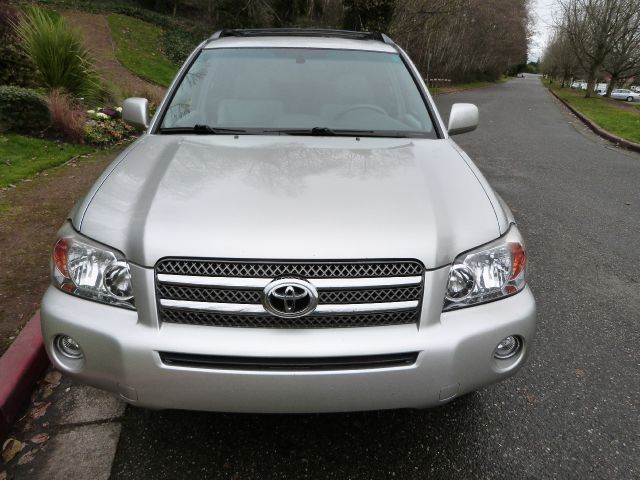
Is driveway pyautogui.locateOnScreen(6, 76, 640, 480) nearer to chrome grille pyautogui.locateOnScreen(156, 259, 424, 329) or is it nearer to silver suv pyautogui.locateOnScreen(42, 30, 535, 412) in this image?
silver suv pyautogui.locateOnScreen(42, 30, 535, 412)

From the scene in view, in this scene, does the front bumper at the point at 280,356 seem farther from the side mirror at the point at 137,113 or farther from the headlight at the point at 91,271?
the side mirror at the point at 137,113

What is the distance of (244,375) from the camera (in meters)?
1.67

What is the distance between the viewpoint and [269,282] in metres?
1.70

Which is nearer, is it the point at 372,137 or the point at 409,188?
the point at 409,188

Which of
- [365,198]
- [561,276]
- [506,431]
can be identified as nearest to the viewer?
[365,198]

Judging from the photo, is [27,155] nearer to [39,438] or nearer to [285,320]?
[39,438]

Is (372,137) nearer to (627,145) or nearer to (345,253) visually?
(345,253)

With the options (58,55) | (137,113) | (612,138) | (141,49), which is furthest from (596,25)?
(137,113)

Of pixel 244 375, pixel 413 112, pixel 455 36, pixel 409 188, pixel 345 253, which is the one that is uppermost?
pixel 455 36

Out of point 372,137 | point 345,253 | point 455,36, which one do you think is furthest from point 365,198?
Answer: point 455,36

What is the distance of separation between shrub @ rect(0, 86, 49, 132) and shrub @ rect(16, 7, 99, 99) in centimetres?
101

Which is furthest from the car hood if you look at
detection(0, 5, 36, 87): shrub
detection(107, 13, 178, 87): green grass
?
detection(107, 13, 178, 87): green grass

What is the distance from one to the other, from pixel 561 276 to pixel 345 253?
114 inches

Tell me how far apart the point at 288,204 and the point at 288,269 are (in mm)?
301
